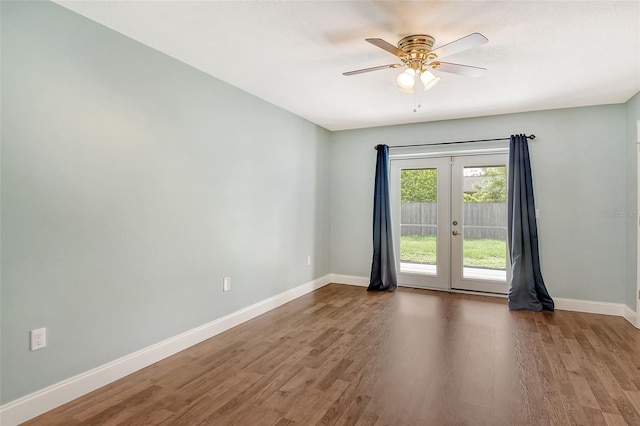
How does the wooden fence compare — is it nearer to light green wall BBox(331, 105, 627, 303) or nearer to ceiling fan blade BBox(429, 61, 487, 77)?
light green wall BBox(331, 105, 627, 303)

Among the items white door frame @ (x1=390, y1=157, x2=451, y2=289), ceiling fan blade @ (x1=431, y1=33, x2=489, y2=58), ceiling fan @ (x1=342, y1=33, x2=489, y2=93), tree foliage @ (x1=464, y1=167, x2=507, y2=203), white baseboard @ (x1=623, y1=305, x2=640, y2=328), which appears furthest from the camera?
white door frame @ (x1=390, y1=157, x2=451, y2=289)

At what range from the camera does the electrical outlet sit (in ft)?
7.10

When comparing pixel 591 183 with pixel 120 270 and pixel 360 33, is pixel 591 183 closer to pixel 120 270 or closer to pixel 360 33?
pixel 360 33

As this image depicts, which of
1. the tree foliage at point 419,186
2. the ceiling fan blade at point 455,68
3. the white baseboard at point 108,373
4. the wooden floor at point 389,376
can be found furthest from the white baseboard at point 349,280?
the ceiling fan blade at point 455,68

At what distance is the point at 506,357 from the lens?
3.04 m

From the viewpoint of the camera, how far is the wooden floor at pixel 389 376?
2.18 m

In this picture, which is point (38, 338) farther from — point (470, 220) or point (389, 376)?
point (470, 220)

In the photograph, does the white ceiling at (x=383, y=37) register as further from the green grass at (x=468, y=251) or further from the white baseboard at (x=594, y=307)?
the white baseboard at (x=594, y=307)

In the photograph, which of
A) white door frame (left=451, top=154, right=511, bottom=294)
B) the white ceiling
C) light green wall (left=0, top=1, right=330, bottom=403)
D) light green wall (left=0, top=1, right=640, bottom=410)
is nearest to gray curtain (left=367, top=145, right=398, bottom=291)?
light green wall (left=0, top=1, right=640, bottom=410)

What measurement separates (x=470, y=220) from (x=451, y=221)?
0.26 m

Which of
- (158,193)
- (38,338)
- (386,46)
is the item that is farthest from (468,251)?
(38,338)

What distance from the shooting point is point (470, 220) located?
17.0 ft

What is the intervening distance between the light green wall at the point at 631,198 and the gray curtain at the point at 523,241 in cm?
83

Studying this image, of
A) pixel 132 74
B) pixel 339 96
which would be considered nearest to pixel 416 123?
pixel 339 96
